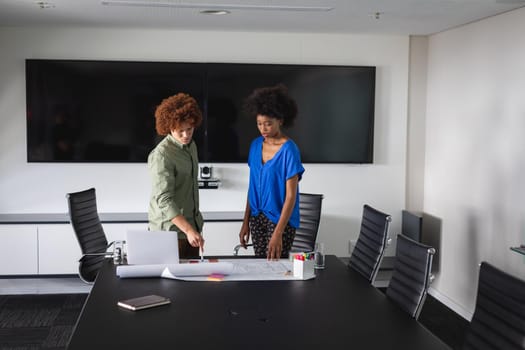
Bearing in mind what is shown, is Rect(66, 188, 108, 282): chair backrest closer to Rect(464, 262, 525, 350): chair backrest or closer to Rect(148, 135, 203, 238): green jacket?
Rect(148, 135, 203, 238): green jacket

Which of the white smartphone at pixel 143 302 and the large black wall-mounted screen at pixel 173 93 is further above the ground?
the large black wall-mounted screen at pixel 173 93

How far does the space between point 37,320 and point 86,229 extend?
1083 millimetres

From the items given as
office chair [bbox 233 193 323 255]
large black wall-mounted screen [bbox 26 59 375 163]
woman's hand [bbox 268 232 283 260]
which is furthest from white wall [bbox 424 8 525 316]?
woman's hand [bbox 268 232 283 260]

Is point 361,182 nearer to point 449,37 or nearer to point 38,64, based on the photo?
point 449,37

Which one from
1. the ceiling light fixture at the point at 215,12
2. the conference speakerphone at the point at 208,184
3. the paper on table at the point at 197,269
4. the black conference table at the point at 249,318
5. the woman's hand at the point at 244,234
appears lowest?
the black conference table at the point at 249,318

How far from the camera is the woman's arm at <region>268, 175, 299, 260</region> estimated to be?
3.88 metres

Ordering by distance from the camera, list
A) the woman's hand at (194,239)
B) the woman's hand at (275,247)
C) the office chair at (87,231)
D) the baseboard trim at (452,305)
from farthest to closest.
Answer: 1. the baseboard trim at (452,305)
2. the office chair at (87,231)
3. the woman's hand at (275,247)
4. the woman's hand at (194,239)

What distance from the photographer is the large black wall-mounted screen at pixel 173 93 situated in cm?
578

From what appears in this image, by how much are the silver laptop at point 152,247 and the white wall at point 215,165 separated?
264 cm

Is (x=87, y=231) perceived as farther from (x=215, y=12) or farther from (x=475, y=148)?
(x=475, y=148)

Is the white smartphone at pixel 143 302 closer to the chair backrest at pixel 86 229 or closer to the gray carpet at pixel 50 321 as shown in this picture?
the chair backrest at pixel 86 229

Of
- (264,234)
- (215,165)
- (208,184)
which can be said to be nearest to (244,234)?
(264,234)

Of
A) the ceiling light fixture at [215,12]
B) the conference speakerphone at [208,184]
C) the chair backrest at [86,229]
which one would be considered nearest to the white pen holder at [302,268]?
the chair backrest at [86,229]

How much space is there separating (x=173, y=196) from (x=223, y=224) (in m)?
1.96
